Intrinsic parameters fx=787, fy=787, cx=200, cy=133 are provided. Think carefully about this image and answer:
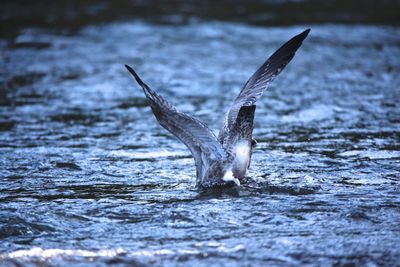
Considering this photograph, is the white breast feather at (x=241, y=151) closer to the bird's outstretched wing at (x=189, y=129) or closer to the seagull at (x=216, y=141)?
the seagull at (x=216, y=141)

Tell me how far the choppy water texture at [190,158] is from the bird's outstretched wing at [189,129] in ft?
1.11

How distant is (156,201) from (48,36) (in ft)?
34.9

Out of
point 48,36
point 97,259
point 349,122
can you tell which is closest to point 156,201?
point 97,259

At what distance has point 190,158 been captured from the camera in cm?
826

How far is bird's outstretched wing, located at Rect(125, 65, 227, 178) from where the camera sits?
6.38 metres

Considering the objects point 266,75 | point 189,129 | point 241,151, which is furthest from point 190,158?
point 189,129

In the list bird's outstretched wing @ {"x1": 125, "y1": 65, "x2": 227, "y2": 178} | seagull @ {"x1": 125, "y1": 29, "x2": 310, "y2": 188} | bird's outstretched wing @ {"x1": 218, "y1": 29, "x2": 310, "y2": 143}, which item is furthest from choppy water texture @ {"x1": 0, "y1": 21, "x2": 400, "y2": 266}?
bird's outstretched wing @ {"x1": 218, "y1": 29, "x2": 310, "y2": 143}

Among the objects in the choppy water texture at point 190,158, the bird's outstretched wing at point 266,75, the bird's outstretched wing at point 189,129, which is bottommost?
the choppy water texture at point 190,158

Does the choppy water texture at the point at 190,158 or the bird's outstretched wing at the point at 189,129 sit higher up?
the bird's outstretched wing at the point at 189,129

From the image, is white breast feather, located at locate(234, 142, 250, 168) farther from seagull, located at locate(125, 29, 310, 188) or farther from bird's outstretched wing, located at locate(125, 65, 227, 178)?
bird's outstretched wing, located at locate(125, 65, 227, 178)

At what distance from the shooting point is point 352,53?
14055mm

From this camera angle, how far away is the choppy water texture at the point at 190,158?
5.53 m

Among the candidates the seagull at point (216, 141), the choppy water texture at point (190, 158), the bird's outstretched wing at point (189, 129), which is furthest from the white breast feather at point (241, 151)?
the choppy water texture at point (190, 158)

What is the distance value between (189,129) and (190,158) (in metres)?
1.72
